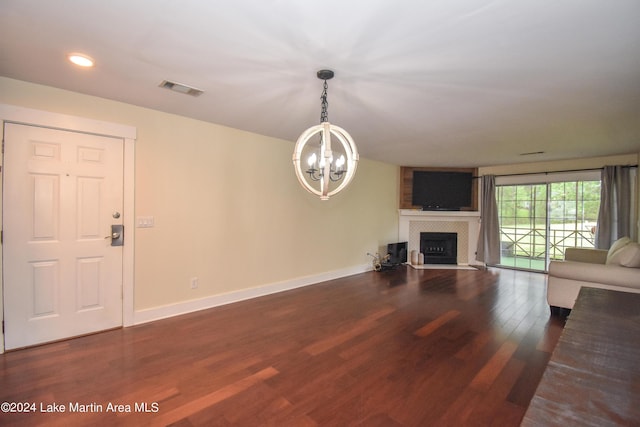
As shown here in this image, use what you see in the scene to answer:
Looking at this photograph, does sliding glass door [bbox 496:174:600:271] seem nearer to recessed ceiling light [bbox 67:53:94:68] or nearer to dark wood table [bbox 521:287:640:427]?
dark wood table [bbox 521:287:640:427]

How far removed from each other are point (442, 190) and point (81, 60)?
6462mm

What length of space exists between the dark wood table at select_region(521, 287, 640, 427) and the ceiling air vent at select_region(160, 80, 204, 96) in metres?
2.99

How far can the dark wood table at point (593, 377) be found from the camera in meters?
0.70

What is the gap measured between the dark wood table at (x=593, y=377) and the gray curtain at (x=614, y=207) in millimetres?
4960

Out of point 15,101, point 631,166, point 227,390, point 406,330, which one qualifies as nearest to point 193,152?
point 15,101

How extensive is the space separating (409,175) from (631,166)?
145 inches

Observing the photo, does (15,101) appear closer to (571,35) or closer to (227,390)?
(227,390)

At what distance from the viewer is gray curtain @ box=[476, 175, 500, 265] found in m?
6.29

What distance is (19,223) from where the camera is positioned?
8.29ft

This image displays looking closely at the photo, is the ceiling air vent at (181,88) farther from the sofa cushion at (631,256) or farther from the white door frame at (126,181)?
the sofa cushion at (631,256)

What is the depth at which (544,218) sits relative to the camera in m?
5.86

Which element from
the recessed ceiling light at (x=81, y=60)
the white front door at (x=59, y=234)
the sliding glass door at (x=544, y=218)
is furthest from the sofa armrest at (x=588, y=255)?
the recessed ceiling light at (x=81, y=60)

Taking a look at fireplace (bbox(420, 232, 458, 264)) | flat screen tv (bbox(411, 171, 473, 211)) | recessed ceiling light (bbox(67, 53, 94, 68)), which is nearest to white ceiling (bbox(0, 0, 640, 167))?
recessed ceiling light (bbox(67, 53, 94, 68))

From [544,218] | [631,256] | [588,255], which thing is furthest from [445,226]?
[631,256]
